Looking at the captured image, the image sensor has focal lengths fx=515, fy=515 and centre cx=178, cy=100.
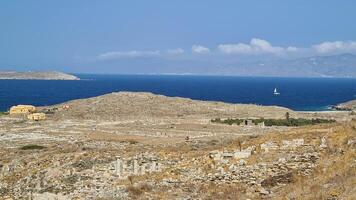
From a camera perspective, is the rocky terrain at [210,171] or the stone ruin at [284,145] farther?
the stone ruin at [284,145]

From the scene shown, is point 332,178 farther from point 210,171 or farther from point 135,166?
point 135,166

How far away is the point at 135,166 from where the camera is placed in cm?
2439

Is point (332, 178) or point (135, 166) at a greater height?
point (332, 178)

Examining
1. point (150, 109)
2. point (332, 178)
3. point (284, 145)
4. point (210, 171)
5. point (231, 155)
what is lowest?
point (150, 109)

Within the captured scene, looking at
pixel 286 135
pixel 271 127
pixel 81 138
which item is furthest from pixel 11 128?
pixel 286 135

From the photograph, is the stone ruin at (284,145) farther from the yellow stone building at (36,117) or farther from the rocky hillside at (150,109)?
the yellow stone building at (36,117)

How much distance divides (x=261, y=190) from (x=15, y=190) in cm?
1218

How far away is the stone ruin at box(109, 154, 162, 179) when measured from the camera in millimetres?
23922

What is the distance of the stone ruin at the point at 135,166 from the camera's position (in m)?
23.9

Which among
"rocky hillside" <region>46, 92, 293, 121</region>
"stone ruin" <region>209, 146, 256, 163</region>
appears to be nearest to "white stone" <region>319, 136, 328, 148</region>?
"stone ruin" <region>209, 146, 256, 163</region>

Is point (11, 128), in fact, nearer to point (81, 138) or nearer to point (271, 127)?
point (81, 138)

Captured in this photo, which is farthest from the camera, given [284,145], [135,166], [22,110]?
[22,110]

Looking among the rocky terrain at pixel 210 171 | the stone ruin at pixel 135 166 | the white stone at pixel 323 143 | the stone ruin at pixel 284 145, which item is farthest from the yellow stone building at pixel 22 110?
the white stone at pixel 323 143

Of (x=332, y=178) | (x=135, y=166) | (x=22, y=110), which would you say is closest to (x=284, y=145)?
(x=332, y=178)
